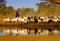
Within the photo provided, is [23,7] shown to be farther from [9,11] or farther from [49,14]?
[49,14]

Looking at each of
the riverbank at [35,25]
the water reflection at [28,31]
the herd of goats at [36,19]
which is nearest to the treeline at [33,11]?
the herd of goats at [36,19]

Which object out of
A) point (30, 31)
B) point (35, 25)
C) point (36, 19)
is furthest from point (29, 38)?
point (36, 19)

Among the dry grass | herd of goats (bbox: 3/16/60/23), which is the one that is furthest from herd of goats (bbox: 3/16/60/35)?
the dry grass

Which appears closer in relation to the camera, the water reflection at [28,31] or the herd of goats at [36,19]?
the water reflection at [28,31]

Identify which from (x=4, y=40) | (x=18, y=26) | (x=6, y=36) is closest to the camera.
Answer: (x=4, y=40)

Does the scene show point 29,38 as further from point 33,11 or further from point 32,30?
point 33,11

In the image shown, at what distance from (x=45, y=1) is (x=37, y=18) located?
0.51 m

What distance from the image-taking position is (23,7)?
494cm

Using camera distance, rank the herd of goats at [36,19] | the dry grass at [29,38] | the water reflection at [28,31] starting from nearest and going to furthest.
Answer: the dry grass at [29,38] < the water reflection at [28,31] < the herd of goats at [36,19]

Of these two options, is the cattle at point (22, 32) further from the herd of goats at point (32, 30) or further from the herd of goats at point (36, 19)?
the herd of goats at point (36, 19)

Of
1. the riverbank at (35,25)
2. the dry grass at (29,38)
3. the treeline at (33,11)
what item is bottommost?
the dry grass at (29,38)

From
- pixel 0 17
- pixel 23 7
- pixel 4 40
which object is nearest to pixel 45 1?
pixel 23 7

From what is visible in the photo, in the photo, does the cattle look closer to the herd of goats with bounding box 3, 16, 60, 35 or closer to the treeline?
the herd of goats with bounding box 3, 16, 60, 35

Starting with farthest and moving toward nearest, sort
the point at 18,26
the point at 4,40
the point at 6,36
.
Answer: the point at 18,26 → the point at 6,36 → the point at 4,40
